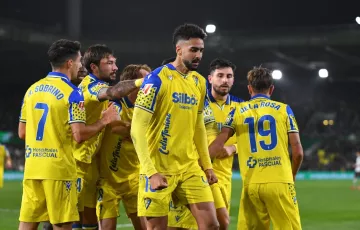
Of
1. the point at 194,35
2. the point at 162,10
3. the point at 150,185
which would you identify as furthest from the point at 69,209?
the point at 162,10

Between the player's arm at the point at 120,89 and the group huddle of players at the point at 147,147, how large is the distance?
0.01 metres

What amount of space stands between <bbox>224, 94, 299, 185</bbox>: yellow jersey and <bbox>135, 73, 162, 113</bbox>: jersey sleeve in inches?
58.3

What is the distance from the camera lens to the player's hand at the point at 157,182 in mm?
6020

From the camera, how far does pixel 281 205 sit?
7.14m

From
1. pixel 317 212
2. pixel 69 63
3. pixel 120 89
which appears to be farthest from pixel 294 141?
pixel 317 212

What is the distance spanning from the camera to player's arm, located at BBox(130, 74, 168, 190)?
6059 mm

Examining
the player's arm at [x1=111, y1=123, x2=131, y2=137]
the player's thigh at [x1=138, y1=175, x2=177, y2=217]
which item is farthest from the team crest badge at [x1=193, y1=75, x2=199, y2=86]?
the player's arm at [x1=111, y1=123, x2=131, y2=137]

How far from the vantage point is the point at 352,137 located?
1704 inches

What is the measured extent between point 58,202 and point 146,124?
1.16m

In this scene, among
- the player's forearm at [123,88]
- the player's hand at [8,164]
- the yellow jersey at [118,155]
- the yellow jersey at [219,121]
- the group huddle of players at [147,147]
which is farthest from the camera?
the player's hand at [8,164]

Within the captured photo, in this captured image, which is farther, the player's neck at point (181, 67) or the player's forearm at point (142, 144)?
the player's neck at point (181, 67)

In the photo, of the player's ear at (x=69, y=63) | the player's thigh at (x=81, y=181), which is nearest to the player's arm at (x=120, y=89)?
the player's ear at (x=69, y=63)

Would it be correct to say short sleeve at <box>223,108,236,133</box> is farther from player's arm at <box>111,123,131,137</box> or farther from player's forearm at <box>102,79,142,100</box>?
player's forearm at <box>102,79,142,100</box>

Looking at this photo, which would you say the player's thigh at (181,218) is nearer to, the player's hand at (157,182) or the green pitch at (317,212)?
the player's hand at (157,182)
